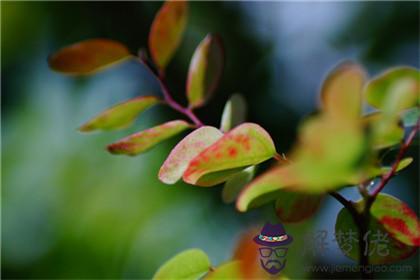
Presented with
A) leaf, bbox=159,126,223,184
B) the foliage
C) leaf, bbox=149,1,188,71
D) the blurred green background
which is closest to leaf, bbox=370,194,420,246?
the foliage

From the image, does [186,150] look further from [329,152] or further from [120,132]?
[120,132]

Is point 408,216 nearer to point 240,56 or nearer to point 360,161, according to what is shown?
point 360,161

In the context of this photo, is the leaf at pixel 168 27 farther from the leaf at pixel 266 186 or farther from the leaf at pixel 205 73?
the leaf at pixel 266 186

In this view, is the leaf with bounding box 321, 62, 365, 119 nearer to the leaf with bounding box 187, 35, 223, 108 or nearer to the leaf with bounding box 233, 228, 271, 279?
the leaf with bounding box 233, 228, 271, 279

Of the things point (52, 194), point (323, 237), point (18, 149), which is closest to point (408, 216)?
point (323, 237)

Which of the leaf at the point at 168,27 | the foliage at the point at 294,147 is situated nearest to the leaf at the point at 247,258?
the foliage at the point at 294,147

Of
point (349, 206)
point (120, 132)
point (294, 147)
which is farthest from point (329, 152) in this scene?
point (120, 132)

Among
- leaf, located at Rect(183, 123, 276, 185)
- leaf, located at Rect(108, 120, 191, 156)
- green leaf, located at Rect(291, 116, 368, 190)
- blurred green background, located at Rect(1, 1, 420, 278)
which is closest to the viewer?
green leaf, located at Rect(291, 116, 368, 190)

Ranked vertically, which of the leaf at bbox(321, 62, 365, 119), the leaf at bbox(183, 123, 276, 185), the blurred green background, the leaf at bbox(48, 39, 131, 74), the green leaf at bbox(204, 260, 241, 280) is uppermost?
the leaf at bbox(321, 62, 365, 119)
